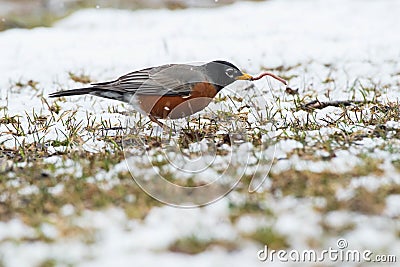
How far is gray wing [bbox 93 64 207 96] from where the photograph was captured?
5730 millimetres

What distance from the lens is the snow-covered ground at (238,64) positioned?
11.3 ft

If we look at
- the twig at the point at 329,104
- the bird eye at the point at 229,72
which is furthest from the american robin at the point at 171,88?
the twig at the point at 329,104

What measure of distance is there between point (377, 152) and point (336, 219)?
48.3 inches

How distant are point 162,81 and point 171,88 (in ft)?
0.51

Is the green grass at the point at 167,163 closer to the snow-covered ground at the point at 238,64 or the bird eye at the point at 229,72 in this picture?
→ the snow-covered ground at the point at 238,64

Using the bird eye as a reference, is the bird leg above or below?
below

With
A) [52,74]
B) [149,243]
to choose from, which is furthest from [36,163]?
[52,74]

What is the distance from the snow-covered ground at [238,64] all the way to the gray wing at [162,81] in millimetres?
857

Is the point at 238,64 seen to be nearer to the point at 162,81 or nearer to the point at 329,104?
the point at 329,104

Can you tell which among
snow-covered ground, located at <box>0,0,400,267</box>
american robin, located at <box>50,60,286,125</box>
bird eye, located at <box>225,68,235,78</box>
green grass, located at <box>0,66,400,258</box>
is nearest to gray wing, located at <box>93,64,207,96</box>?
american robin, located at <box>50,60,286,125</box>

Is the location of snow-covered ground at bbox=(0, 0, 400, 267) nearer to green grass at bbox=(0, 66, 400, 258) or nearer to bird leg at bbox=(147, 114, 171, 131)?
green grass at bbox=(0, 66, 400, 258)

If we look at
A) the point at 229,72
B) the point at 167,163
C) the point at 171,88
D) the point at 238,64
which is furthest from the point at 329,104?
the point at 238,64

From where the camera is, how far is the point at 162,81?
19.1ft

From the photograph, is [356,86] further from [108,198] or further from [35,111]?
[108,198]
